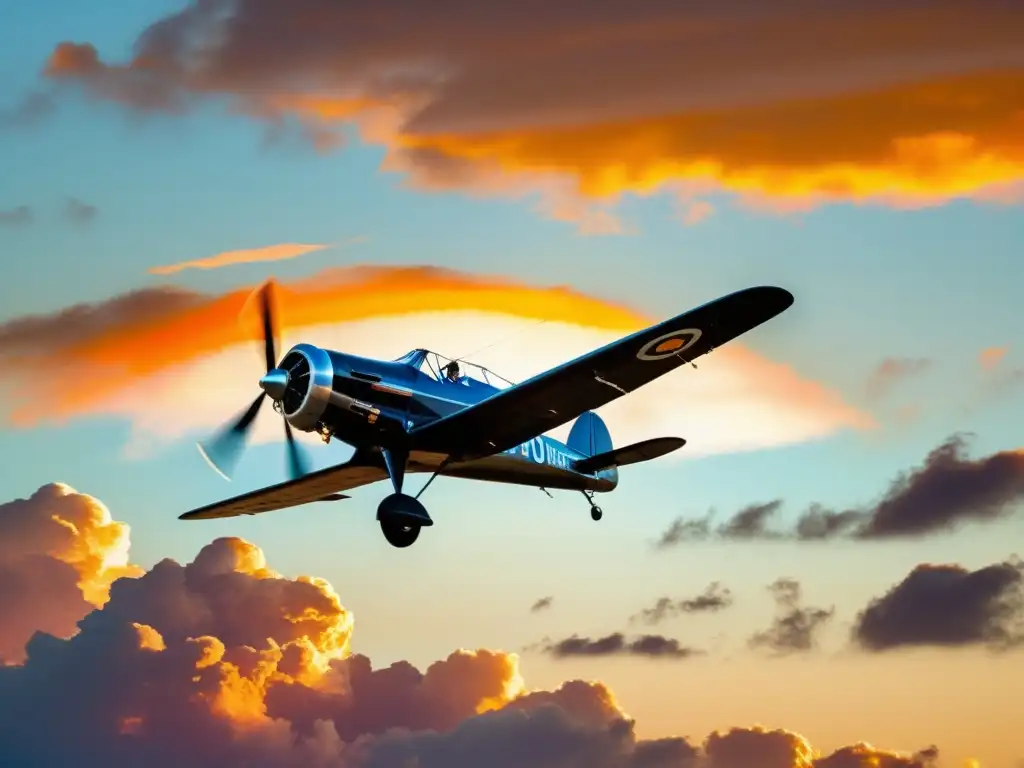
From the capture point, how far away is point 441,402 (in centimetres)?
3014

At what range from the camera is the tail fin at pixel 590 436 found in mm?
38656

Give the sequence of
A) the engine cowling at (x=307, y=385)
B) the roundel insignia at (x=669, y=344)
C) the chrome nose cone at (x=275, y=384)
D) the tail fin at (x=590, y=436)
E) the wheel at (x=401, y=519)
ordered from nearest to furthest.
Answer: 1. the roundel insignia at (x=669, y=344)
2. the engine cowling at (x=307, y=385)
3. the chrome nose cone at (x=275, y=384)
4. the wheel at (x=401, y=519)
5. the tail fin at (x=590, y=436)

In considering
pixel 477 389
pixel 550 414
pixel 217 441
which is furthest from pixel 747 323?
Answer: pixel 217 441

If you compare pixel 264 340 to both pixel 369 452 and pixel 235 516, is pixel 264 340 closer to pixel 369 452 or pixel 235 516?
pixel 369 452

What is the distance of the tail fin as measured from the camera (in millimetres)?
38656

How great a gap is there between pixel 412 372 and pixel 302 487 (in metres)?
6.07

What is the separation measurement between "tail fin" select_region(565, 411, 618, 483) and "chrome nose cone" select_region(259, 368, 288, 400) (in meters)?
11.6

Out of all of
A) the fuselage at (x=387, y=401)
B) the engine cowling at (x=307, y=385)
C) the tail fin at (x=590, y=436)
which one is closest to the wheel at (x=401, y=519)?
the fuselage at (x=387, y=401)

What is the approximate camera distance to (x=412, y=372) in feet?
98.3

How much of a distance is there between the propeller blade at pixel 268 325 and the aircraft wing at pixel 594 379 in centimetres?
374

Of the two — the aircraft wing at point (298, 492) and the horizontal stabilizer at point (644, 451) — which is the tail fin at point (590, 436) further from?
the aircraft wing at point (298, 492)

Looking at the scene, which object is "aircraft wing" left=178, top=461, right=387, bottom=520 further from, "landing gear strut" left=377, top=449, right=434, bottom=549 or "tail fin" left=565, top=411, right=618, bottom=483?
"tail fin" left=565, top=411, right=618, bottom=483

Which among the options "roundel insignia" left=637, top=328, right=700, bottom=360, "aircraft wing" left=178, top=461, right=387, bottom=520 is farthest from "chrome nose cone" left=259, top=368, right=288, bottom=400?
"roundel insignia" left=637, top=328, right=700, bottom=360

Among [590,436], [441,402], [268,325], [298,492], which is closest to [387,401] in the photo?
[441,402]
